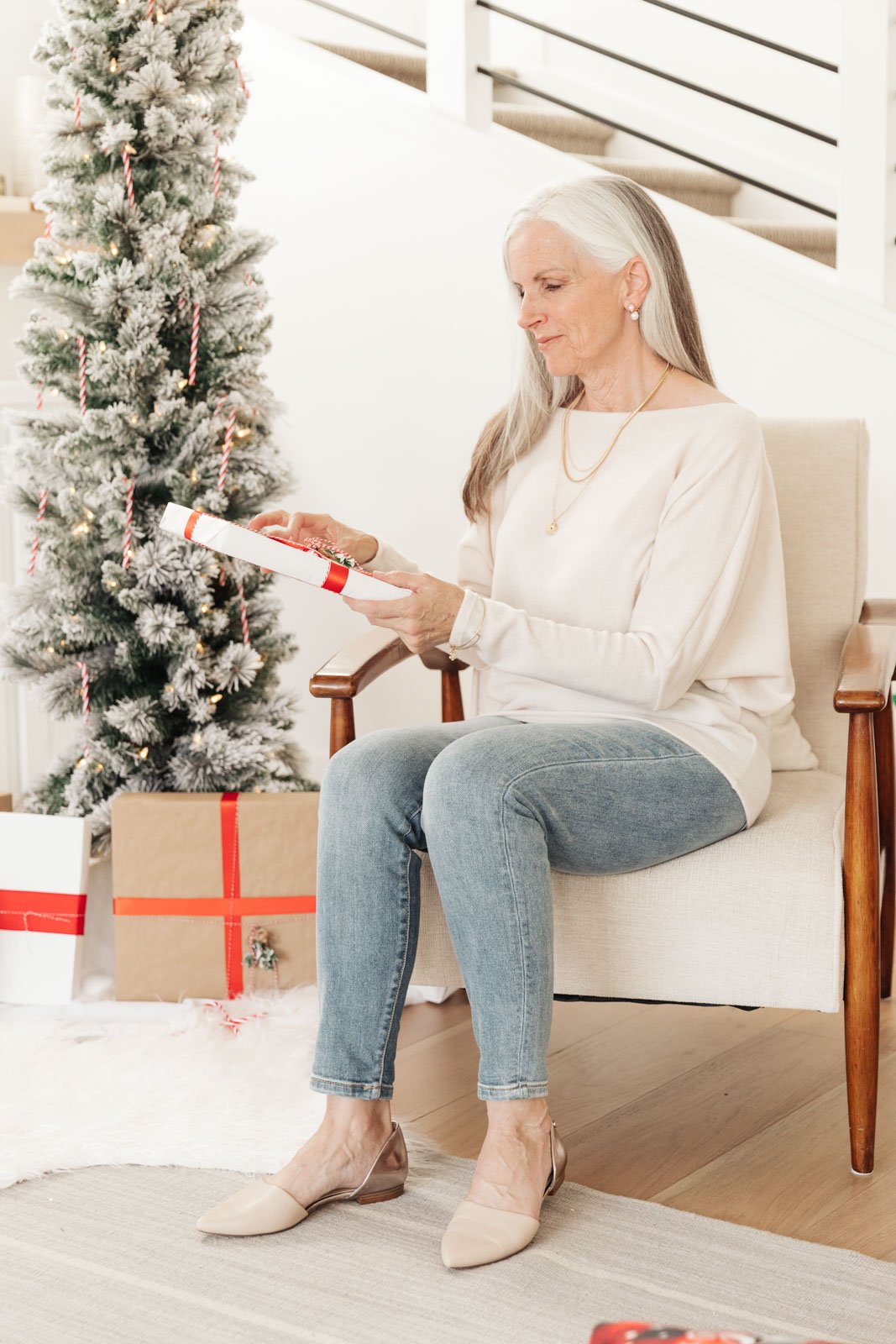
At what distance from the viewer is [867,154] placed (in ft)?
7.77

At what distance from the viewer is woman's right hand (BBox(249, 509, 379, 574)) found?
176 centimetres

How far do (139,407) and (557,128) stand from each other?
153cm

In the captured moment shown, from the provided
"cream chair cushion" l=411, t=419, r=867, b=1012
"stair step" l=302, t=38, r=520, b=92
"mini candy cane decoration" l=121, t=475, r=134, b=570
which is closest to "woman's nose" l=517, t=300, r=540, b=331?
"cream chair cushion" l=411, t=419, r=867, b=1012

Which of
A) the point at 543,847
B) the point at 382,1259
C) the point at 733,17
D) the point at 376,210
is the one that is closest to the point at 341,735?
the point at 543,847

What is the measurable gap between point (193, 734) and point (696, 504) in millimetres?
981

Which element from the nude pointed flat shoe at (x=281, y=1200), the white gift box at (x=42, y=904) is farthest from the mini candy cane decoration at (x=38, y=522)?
the nude pointed flat shoe at (x=281, y=1200)

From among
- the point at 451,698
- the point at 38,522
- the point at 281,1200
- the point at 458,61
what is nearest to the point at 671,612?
the point at 451,698

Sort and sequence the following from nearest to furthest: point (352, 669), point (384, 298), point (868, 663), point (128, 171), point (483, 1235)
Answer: point (483, 1235) < point (868, 663) < point (352, 669) < point (128, 171) < point (384, 298)

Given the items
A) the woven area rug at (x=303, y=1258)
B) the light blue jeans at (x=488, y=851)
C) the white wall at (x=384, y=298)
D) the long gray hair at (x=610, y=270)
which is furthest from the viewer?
the white wall at (x=384, y=298)

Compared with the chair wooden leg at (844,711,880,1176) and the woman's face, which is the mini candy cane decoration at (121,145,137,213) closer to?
the woman's face

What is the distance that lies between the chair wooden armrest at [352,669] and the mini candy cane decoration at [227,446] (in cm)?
45

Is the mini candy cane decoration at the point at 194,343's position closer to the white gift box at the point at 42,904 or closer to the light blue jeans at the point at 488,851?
the white gift box at the point at 42,904

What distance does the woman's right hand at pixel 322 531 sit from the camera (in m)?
1.76

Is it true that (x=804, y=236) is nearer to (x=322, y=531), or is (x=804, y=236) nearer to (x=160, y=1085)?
(x=322, y=531)
